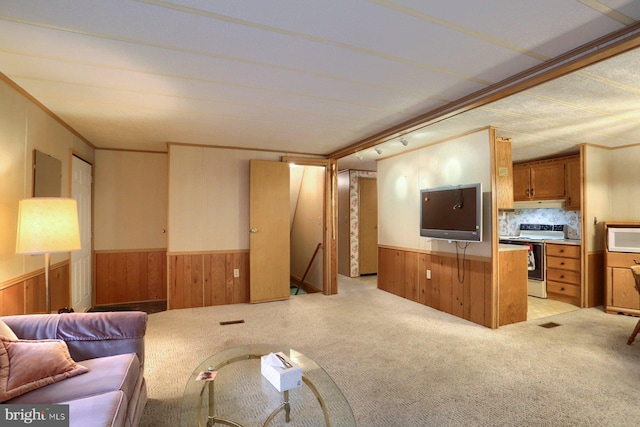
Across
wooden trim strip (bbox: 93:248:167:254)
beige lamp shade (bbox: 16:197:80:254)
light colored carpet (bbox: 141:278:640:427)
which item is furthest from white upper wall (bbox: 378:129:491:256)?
beige lamp shade (bbox: 16:197:80:254)

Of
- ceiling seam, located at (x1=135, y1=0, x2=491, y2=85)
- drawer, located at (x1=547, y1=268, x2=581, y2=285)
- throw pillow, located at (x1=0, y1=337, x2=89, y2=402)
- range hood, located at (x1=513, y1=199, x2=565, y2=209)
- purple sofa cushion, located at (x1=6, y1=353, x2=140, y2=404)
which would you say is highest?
ceiling seam, located at (x1=135, y1=0, x2=491, y2=85)

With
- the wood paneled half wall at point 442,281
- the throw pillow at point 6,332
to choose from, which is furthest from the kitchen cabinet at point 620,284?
the throw pillow at point 6,332

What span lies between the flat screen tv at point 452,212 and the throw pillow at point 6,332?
3785mm

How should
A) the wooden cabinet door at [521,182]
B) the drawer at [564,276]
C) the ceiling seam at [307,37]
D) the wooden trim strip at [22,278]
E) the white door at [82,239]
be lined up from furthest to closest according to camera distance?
the wooden cabinet door at [521,182] → the drawer at [564,276] → the white door at [82,239] → the wooden trim strip at [22,278] → the ceiling seam at [307,37]

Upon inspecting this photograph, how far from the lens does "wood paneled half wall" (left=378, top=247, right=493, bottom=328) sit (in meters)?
3.65

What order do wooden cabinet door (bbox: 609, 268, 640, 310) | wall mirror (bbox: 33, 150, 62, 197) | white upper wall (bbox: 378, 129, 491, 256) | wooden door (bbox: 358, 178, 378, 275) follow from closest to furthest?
wall mirror (bbox: 33, 150, 62, 197)
white upper wall (bbox: 378, 129, 491, 256)
wooden cabinet door (bbox: 609, 268, 640, 310)
wooden door (bbox: 358, 178, 378, 275)

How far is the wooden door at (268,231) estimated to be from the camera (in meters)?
4.61

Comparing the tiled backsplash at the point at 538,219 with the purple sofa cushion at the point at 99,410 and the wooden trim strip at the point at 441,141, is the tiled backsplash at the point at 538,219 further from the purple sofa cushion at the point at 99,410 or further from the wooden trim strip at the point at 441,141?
the purple sofa cushion at the point at 99,410

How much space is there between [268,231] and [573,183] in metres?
4.52

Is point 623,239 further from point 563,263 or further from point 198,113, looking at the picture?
point 198,113

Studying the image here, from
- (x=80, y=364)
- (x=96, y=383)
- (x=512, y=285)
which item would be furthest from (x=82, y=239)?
(x=512, y=285)

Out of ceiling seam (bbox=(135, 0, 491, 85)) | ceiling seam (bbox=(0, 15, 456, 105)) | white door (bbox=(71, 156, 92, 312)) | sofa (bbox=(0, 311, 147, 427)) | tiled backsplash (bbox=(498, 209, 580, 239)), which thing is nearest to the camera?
sofa (bbox=(0, 311, 147, 427))

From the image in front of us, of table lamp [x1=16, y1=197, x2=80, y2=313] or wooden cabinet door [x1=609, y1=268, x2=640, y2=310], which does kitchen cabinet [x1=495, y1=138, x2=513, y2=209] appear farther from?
table lamp [x1=16, y1=197, x2=80, y2=313]

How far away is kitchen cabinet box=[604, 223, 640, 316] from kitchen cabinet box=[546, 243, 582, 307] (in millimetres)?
299
